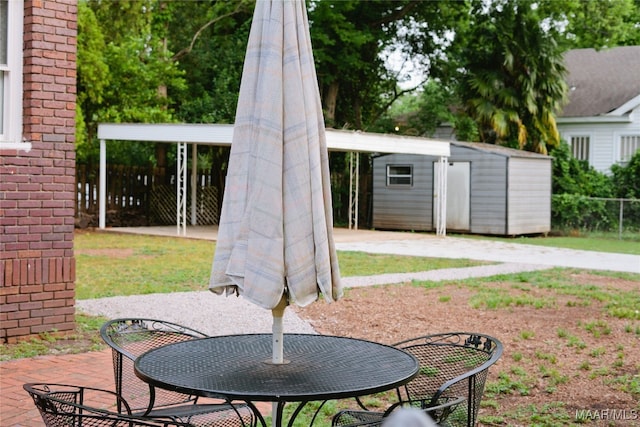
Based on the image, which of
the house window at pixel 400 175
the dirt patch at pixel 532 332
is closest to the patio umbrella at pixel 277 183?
the dirt patch at pixel 532 332

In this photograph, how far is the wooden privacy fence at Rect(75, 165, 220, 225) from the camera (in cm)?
2327

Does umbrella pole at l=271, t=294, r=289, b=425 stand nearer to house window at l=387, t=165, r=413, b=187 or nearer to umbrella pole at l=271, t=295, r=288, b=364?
umbrella pole at l=271, t=295, r=288, b=364

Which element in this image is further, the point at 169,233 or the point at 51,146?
the point at 169,233

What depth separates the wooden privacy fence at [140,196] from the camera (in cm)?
2327

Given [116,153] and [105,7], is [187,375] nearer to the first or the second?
[105,7]

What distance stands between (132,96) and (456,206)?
10054 mm

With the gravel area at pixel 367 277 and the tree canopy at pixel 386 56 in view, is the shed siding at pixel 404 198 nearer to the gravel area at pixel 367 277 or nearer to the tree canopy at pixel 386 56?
the gravel area at pixel 367 277

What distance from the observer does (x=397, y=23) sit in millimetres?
31781

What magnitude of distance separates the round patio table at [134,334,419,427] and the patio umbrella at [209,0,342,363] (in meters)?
0.25

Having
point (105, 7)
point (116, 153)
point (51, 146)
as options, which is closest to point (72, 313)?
point (51, 146)

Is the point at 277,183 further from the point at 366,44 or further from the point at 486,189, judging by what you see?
the point at 366,44

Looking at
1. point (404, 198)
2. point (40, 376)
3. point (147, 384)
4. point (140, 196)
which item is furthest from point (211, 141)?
point (147, 384)

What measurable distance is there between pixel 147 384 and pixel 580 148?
27385 mm

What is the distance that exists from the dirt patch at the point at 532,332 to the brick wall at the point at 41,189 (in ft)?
8.93
